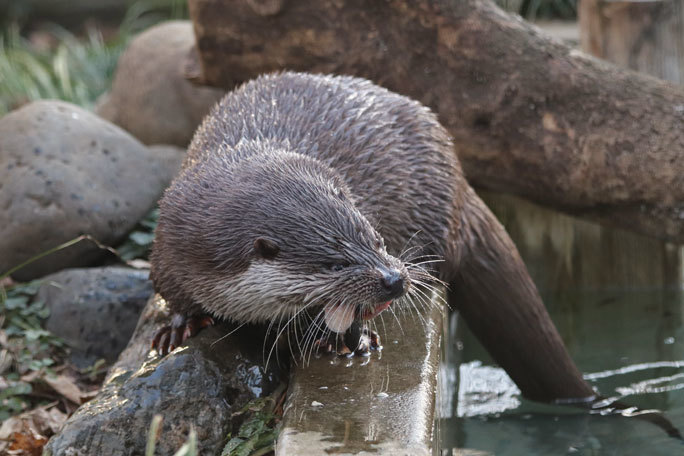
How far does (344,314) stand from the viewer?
2.16 m

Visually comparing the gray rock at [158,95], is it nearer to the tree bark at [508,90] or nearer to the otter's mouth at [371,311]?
the tree bark at [508,90]

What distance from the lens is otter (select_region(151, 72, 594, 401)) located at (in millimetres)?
2146

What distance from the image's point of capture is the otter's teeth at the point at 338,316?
7.07 feet

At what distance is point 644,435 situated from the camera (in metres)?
2.94

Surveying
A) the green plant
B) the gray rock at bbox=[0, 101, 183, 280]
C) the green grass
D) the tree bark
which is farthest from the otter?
the green grass

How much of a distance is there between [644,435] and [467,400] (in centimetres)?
67

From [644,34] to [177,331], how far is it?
3.00m

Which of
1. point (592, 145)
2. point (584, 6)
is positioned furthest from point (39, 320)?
point (584, 6)

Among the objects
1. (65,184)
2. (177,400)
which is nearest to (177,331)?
(177,400)

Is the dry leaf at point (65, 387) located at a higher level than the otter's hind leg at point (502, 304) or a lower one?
lower

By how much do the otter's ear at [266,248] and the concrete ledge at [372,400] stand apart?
0.34m

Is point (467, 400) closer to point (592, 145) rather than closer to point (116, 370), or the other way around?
point (592, 145)

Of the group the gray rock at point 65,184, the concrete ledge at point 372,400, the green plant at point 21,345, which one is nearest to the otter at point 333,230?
the concrete ledge at point 372,400

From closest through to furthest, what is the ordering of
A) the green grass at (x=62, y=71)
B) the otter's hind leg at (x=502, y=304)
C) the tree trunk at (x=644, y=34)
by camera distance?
the otter's hind leg at (x=502, y=304), the tree trunk at (x=644, y=34), the green grass at (x=62, y=71)
